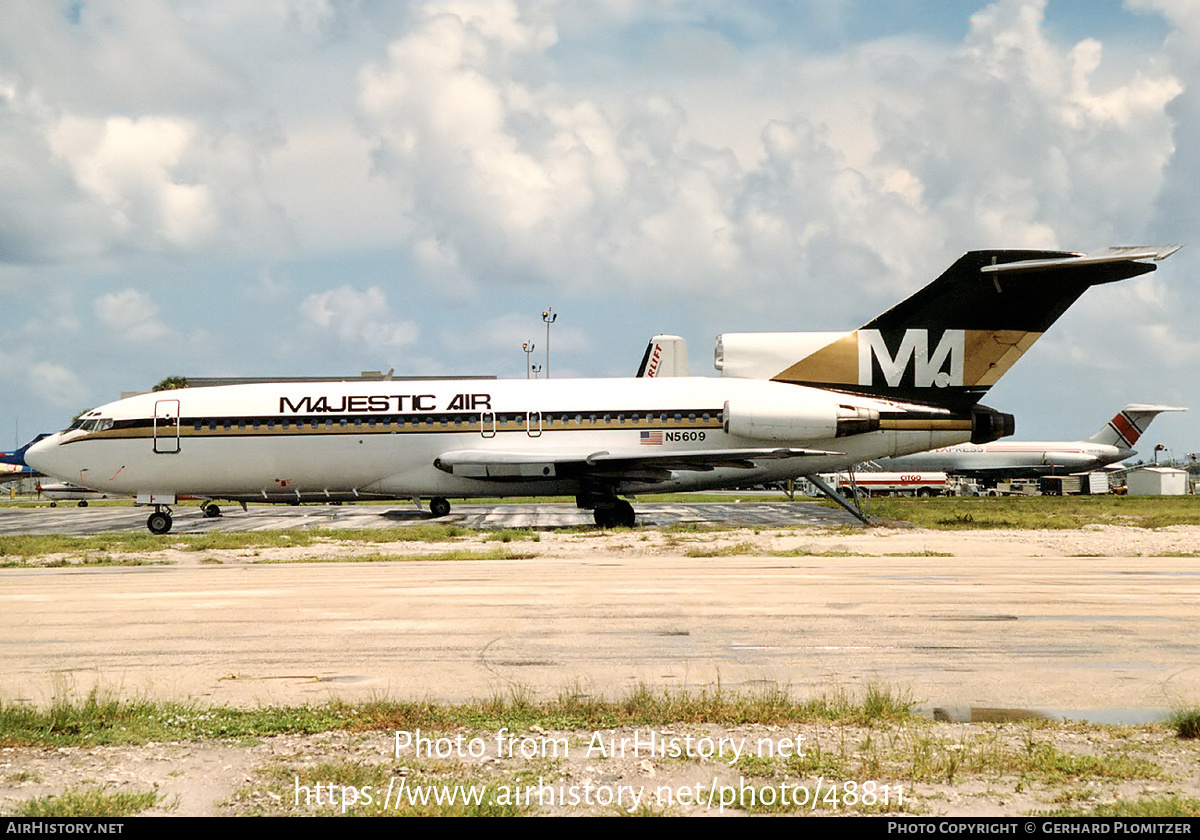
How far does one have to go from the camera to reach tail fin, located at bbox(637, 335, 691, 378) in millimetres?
53562

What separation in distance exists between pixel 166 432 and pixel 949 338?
2452 cm

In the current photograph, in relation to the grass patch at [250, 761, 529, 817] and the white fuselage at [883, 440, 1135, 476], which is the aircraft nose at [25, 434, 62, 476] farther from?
the white fuselage at [883, 440, 1135, 476]

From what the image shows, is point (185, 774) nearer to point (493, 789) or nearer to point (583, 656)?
point (493, 789)

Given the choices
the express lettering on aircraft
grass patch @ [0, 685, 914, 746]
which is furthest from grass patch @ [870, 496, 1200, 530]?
grass patch @ [0, 685, 914, 746]

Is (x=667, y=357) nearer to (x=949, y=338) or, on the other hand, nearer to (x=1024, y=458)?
(x=949, y=338)

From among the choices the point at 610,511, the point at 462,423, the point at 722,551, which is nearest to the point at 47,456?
the point at 462,423

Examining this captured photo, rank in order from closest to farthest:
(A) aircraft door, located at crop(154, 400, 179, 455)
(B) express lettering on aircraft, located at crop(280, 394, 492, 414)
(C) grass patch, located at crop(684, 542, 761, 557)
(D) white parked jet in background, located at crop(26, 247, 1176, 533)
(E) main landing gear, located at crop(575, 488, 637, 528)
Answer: (C) grass patch, located at crop(684, 542, 761, 557)
(D) white parked jet in background, located at crop(26, 247, 1176, 533)
(B) express lettering on aircraft, located at crop(280, 394, 492, 414)
(A) aircraft door, located at crop(154, 400, 179, 455)
(E) main landing gear, located at crop(575, 488, 637, 528)

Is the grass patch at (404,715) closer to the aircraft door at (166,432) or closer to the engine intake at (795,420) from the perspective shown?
the engine intake at (795,420)

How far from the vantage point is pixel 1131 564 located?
19.9 metres

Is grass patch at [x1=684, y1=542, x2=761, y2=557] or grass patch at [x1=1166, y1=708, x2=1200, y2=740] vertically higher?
grass patch at [x1=684, y1=542, x2=761, y2=557]

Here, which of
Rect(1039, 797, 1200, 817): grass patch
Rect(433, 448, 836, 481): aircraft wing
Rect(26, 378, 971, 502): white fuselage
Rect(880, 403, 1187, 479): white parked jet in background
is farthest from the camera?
Rect(880, 403, 1187, 479): white parked jet in background

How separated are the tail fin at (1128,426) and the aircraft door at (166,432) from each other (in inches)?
2825

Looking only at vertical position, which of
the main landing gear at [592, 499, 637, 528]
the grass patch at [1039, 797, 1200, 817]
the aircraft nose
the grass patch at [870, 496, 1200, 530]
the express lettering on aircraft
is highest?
the express lettering on aircraft

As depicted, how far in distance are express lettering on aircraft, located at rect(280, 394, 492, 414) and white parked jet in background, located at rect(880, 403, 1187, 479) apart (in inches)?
2052
